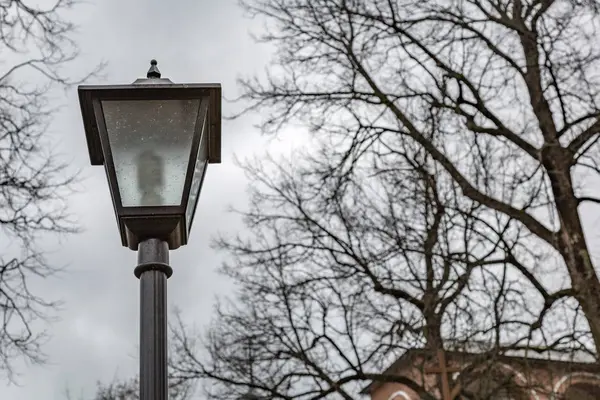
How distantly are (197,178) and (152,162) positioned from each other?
24 cm

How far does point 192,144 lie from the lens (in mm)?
3820

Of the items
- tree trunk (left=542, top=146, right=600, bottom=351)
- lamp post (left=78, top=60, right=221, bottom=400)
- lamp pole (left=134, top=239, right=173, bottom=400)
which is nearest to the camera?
lamp pole (left=134, top=239, right=173, bottom=400)

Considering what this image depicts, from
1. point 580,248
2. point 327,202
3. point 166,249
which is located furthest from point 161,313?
point 327,202

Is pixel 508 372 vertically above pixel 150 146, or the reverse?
pixel 508 372

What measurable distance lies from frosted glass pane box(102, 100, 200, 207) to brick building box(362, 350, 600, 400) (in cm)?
821

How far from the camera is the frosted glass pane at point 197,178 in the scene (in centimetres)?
384

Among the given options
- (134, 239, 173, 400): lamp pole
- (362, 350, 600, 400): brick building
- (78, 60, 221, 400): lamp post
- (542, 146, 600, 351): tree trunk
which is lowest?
(134, 239, 173, 400): lamp pole

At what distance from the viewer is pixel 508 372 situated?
498 inches

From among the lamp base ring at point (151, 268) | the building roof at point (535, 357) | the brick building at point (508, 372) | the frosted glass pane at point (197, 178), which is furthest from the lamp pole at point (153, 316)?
the building roof at point (535, 357)

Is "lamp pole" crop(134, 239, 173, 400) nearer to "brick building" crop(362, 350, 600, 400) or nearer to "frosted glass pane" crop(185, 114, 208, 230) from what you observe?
"frosted glass pane" crop(185, 114, 208, 230)

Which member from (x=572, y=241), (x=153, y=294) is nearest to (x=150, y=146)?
(x=153, y=294)

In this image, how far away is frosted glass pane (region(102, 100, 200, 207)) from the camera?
12.3 feet

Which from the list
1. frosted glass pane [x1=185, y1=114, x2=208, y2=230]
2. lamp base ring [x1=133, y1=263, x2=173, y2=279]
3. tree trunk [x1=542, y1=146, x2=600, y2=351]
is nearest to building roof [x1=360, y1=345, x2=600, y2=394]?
tree trunk [x1=542, y1=146, x2=600, y2=351]

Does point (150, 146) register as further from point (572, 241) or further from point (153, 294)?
point (572, 241)
